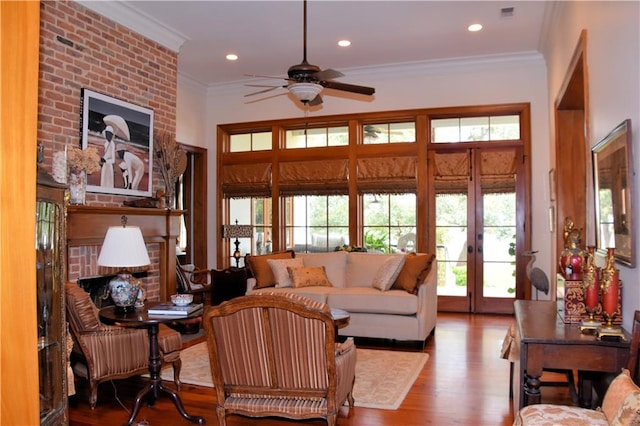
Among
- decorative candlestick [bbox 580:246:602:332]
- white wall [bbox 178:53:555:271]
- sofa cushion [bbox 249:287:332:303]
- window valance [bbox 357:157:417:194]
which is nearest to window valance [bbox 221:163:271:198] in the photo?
white wall [bbox 178:53:555:271]

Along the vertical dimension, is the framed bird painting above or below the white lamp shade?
above

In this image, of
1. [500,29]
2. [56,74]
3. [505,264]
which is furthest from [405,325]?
[56,74]

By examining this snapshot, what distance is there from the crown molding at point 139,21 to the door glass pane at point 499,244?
4.59 m

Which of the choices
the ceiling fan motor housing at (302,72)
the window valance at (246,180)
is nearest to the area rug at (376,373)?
the ceiling fan motor housing at (302,72)

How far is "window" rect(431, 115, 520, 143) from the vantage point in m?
7.15

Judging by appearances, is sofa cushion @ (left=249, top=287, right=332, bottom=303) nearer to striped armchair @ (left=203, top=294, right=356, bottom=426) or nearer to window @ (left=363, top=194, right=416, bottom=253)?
window @ (left=363, top=194, right=416, bottom=253)

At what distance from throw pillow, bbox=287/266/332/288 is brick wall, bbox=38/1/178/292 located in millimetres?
1604

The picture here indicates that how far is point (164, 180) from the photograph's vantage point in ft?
20.2

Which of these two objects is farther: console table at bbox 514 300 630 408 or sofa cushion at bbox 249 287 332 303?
sofa cushion at bbox 249 287 332 303

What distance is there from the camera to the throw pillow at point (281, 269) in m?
5.94

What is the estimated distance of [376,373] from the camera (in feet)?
14.2

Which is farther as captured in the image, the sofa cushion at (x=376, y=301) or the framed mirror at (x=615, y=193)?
the sofa cushion at (x=376, y=301)

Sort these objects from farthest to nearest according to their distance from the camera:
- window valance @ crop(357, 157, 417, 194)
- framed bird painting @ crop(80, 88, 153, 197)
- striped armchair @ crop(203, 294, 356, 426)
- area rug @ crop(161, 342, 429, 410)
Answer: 1. window valance @ crop(357, 157, 417, 194)
2. framed bird painting @ crop(80, 88, 153, 197)
3. area rug @ crop(161, 342, 429, 410)
4. striped armchair @ crop(203, 294, 356, 426)

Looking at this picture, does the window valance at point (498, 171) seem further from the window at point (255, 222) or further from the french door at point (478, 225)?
the window at point (255, 222)
